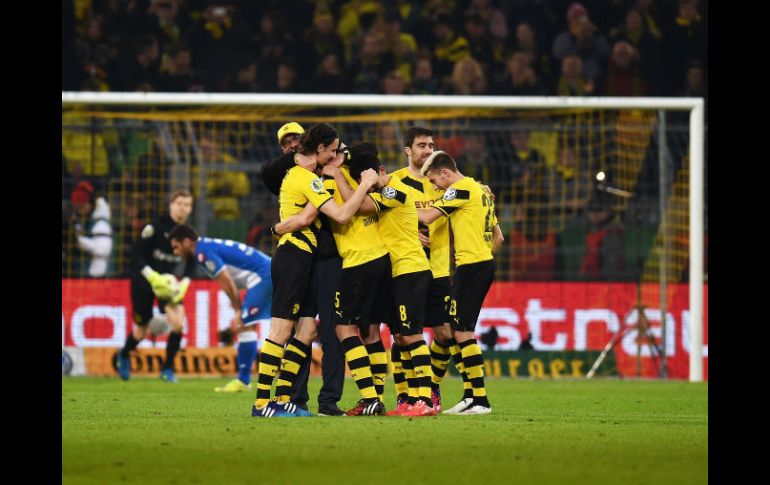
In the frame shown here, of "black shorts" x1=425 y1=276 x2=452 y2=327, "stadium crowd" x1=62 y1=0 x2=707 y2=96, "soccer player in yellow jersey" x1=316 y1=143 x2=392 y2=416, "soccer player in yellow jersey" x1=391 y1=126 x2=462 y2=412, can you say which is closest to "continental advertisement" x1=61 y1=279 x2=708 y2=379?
"stadium crowd" x1=62 y1=0 x2=707 y2=96

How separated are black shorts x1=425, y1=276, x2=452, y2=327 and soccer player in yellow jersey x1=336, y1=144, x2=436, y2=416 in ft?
1.57

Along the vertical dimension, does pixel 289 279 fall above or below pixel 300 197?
below

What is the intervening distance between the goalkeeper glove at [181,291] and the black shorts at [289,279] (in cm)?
690

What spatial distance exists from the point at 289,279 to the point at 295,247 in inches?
9.0

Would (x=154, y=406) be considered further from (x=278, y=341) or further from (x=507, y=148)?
(x=507, y=148)

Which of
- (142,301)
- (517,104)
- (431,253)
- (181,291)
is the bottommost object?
(142,301)

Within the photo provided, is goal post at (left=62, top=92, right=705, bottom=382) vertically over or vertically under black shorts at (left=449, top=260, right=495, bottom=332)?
over

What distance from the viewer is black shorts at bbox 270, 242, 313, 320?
9531 millimetres

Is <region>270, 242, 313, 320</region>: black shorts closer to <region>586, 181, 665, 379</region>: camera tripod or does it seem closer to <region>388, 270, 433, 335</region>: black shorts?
<region>388, 270, 433, 335</region>: black shorts

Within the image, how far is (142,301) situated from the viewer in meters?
16.4

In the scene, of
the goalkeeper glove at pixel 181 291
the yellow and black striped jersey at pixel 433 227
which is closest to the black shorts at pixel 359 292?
the yellow and black striped jersey at pixel 433 227

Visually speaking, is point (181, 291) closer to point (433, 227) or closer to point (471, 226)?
point (433, 227)

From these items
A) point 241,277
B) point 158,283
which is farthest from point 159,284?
point 241,277
